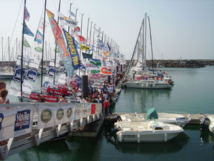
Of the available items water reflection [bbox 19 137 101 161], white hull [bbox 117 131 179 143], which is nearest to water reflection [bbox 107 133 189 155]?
white hull [bbox 117 131 179 143]

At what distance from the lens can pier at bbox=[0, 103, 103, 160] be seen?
7.08 meters

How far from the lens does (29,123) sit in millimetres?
8148

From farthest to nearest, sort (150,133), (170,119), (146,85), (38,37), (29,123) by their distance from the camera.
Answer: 1. (146,85)
2. (38,37)
3. (170,119)
4. (150,133)
5. (29,123)

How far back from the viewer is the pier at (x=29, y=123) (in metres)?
7.08

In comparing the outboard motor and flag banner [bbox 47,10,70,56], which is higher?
flag banner [bbox 47,10,70,56]

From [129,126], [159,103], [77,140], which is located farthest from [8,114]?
[159,103]

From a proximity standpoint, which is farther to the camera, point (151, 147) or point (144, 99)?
point (144, 99)

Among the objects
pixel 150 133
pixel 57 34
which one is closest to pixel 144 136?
pixel 150 133

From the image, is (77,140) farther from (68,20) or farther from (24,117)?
(68,20)

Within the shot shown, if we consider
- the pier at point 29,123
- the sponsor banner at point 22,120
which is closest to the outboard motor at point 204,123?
the pier at point 29,123

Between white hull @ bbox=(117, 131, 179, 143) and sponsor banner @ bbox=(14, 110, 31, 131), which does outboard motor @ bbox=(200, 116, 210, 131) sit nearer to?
white hull @ bbox=(117, 131, 179, 143)

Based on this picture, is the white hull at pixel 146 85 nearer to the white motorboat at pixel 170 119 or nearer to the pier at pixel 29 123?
the white motorboat at pixel 170 119

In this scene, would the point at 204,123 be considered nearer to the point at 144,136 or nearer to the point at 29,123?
the point at 144,136

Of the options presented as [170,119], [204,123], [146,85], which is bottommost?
[204,123]
